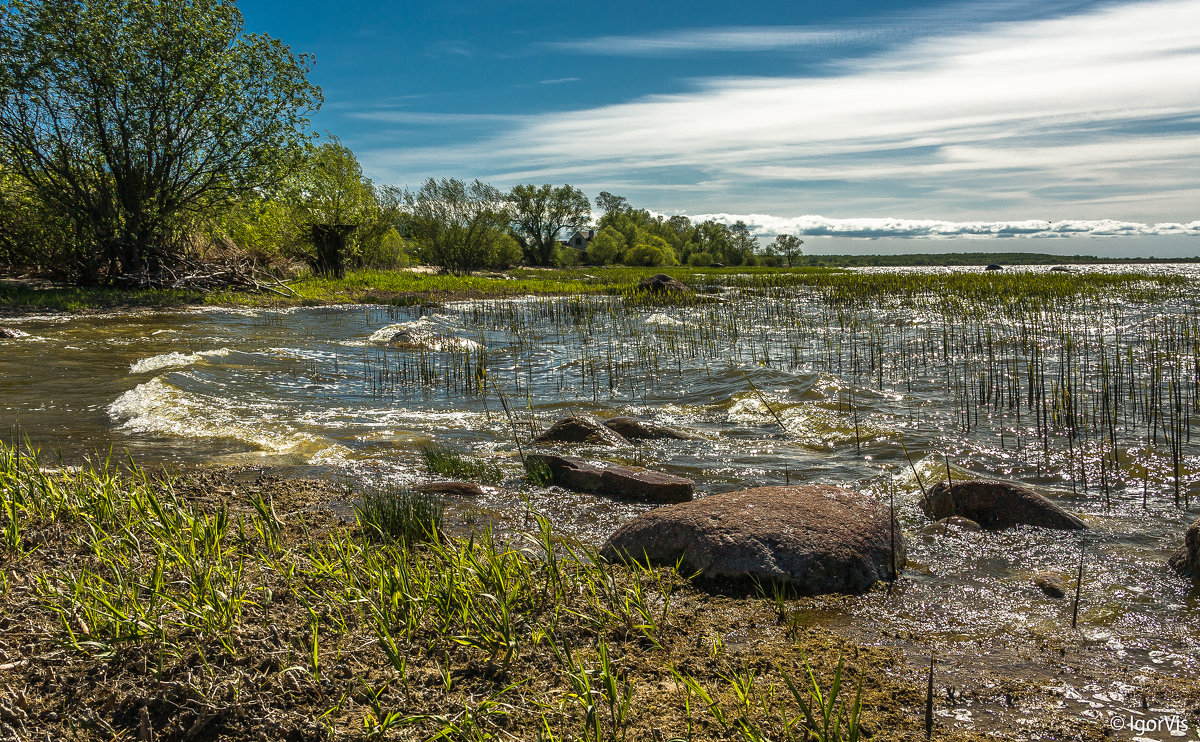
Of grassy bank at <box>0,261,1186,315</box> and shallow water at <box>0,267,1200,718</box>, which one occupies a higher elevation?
grassy bank at <box>0,261,1186,315</box>

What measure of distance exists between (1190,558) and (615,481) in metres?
4.64

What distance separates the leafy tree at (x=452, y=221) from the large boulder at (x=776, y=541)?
54.6m

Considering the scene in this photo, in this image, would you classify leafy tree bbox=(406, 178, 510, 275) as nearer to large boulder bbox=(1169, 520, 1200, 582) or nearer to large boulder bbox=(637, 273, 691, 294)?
large boulder bbox=(637, 273, 691, 294)

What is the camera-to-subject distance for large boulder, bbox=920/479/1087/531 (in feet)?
20.3

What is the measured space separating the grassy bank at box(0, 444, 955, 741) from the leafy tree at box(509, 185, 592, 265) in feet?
303

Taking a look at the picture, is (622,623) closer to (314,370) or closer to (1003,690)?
(1003,690)

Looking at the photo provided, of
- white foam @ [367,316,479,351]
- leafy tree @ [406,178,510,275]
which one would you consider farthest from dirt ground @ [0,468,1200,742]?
leafy tree @ [406,178,510,275]

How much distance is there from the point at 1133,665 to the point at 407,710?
3.90 m

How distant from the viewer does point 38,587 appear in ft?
13.5

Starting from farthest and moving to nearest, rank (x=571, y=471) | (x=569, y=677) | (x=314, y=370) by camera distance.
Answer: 1. (x=314, y=370)
2. (x=571, y=471)
3. (x=569, y=677)

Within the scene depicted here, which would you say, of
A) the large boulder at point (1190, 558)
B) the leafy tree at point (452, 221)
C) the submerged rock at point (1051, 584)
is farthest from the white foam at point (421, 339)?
the leafy tree at point (452, 221)

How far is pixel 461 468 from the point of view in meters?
8.15

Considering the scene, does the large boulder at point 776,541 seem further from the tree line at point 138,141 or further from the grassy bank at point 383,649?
the tree line at point 138,141

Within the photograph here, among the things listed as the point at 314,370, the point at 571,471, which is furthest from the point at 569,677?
the point at 314,370
